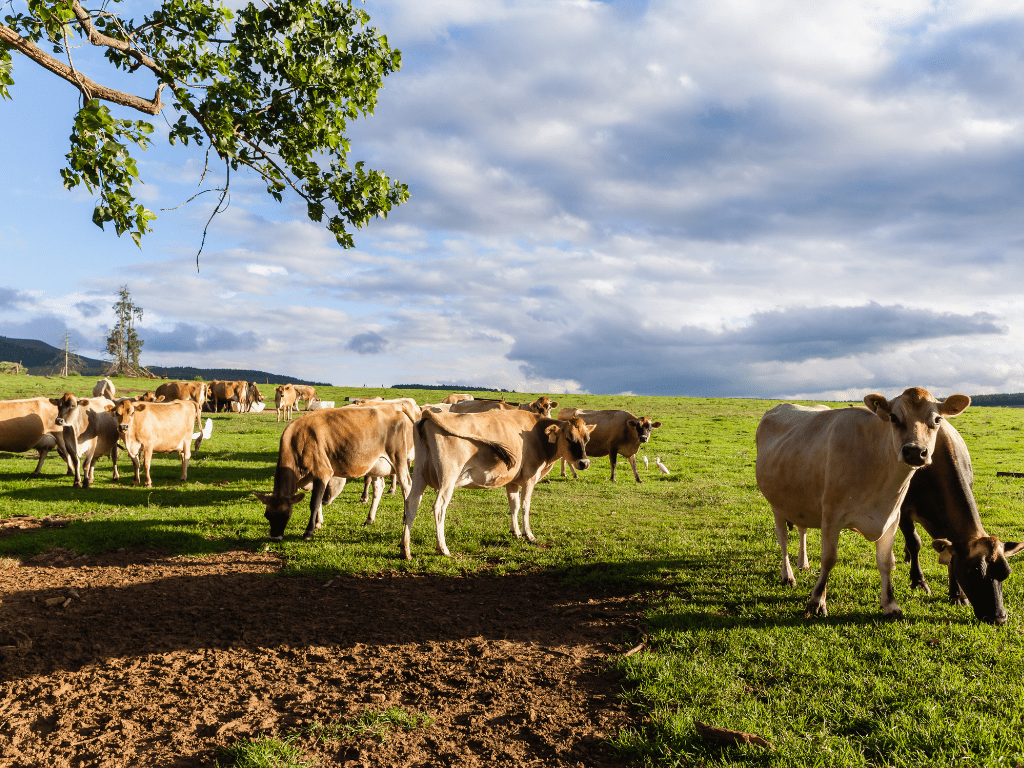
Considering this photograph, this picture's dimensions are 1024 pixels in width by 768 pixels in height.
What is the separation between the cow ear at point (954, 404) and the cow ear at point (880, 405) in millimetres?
561

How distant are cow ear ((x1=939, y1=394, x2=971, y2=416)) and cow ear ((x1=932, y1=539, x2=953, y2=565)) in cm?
159

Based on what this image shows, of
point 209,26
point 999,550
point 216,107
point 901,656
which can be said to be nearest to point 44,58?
point 216,107

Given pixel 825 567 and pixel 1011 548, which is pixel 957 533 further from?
pixel 825 567

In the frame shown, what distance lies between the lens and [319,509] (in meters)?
11.4

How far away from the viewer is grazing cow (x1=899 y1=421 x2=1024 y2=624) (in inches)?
263

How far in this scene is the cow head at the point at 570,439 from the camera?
10.6 m

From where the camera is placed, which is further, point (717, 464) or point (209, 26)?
point (717, 464)

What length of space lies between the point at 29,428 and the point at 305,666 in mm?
17033

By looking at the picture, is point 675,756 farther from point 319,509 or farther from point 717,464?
point 717,464

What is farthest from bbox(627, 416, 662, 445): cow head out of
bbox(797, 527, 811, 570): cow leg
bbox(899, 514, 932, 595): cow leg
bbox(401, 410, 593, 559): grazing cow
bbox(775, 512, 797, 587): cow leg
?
bbox(899, 514, 932, 595): cow leg

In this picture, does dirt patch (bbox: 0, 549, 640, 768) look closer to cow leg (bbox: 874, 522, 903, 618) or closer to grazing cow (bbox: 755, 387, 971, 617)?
grazing cow (bbox: 755, 387, 971, 617)

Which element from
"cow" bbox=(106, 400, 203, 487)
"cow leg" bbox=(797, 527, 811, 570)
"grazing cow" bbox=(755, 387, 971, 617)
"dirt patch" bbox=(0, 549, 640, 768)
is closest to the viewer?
"dirt patch" bbox=(0, 549, 640, 768)

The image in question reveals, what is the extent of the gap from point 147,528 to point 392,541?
4.95m

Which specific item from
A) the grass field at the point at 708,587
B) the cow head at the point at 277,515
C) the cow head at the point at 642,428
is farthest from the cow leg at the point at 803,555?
the cow head at the point at 642,428
